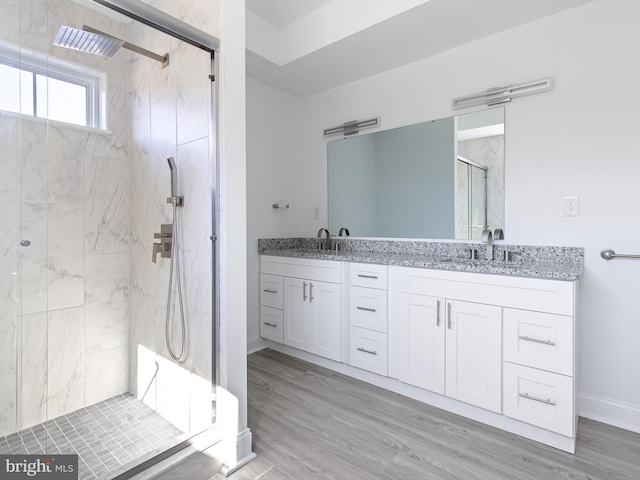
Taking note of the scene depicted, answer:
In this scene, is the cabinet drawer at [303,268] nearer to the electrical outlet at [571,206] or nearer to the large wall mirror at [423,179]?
the large wall mirror at [423,179]

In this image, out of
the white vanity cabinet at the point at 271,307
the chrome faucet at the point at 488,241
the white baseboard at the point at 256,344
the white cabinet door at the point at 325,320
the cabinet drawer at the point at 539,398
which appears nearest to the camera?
the cabinet drawer at the point at 539,398

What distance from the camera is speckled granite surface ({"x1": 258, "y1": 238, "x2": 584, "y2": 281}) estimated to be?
1.88 m

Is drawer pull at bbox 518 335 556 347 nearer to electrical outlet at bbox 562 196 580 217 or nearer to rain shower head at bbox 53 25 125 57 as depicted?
electrical outlet at bbox 562 196 580 217

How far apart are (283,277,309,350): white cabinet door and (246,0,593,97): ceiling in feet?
5.76

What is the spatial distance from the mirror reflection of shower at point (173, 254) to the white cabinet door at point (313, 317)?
3.52ft

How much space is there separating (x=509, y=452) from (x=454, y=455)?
28 centimetres

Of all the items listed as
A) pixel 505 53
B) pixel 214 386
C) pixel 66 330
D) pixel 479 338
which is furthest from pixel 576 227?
pixel 66 330

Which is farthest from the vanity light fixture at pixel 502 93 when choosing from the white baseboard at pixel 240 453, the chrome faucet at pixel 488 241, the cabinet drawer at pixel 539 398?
the white baseboard at pixel 240 453

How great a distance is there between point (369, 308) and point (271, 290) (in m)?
0.98

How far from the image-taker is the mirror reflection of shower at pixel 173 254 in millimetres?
1899

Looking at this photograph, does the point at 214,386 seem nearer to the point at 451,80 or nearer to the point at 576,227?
the point at 576,227

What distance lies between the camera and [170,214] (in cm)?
199

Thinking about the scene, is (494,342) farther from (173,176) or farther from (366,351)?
(173,176)

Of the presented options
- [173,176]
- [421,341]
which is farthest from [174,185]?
[421,341]
